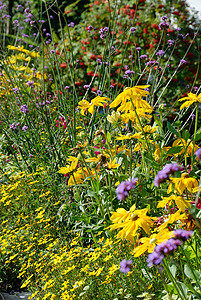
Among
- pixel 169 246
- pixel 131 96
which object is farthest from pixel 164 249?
pixel 131 96

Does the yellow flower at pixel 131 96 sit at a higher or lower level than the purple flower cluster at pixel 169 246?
higher

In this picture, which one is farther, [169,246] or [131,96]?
[131,96]

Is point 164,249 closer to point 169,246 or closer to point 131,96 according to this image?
point 169,246

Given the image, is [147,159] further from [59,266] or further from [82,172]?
[59,266]

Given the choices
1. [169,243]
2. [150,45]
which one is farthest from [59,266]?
[150,45]

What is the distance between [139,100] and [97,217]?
71 centimetres

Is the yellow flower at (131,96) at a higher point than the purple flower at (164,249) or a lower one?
higher

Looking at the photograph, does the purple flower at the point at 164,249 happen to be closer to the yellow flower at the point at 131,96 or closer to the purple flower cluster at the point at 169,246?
the purple flower cluster at the point at 169,246

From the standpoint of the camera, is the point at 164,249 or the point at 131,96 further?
the point at 131,96

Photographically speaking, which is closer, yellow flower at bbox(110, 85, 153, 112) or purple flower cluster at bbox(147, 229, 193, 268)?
purple flower cluster at bbox(147, 229, 193, 268)

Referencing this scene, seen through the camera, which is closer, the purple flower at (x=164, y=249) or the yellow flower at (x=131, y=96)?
the purple flower at (x=164, y=249)

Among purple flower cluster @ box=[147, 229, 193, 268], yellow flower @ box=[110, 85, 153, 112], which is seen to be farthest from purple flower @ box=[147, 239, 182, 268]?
yellow flower @ box=[110, 85, 153, 112]

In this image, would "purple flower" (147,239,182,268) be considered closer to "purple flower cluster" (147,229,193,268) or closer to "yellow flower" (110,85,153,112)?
"purple flower cluster" (147,229,193,268)

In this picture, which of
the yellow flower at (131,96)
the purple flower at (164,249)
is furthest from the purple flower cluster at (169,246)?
the yellow flower at (131,96)
